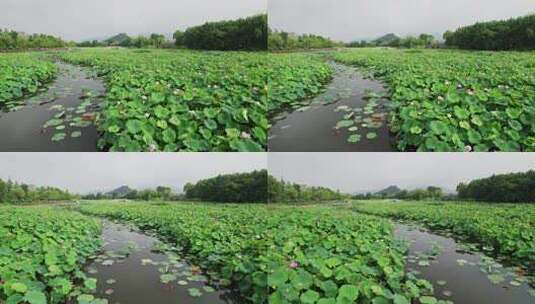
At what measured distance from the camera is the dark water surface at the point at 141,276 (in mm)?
3580

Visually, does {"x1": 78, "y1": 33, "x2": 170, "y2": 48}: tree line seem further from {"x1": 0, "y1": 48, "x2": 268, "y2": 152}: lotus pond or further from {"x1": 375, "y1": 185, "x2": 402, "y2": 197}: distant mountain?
{"x1": 375, "y1": 185, "x2": 402, "y2": 197}: distant mountain

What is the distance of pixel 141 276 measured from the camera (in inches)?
149

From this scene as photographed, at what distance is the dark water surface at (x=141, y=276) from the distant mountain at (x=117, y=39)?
1761 millimetres

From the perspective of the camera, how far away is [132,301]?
3545 millimetres

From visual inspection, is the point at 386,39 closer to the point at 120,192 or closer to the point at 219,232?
the point at 219,232

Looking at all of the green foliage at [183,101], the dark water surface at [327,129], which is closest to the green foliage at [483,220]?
the dark water surface at [327,129]

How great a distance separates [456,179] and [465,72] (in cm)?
100

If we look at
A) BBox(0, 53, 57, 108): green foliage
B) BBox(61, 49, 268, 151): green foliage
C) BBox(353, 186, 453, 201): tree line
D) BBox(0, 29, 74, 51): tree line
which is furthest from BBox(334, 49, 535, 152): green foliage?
BBox(0, 53, 57, 108): green foliage

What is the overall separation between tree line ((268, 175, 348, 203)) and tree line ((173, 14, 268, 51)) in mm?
1241

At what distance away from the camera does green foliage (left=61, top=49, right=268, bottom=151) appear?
3500 mm

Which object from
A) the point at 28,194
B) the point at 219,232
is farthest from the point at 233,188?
the point at 28,194

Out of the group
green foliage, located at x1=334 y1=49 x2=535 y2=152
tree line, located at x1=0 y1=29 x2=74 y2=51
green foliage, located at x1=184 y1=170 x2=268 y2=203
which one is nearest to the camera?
green foliage, located at x1=334 y1=49 x2=535 y2=152

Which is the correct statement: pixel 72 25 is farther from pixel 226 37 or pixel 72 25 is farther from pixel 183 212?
pixel 183 212

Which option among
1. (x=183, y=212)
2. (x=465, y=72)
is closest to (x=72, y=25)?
(x=183, y=212)
